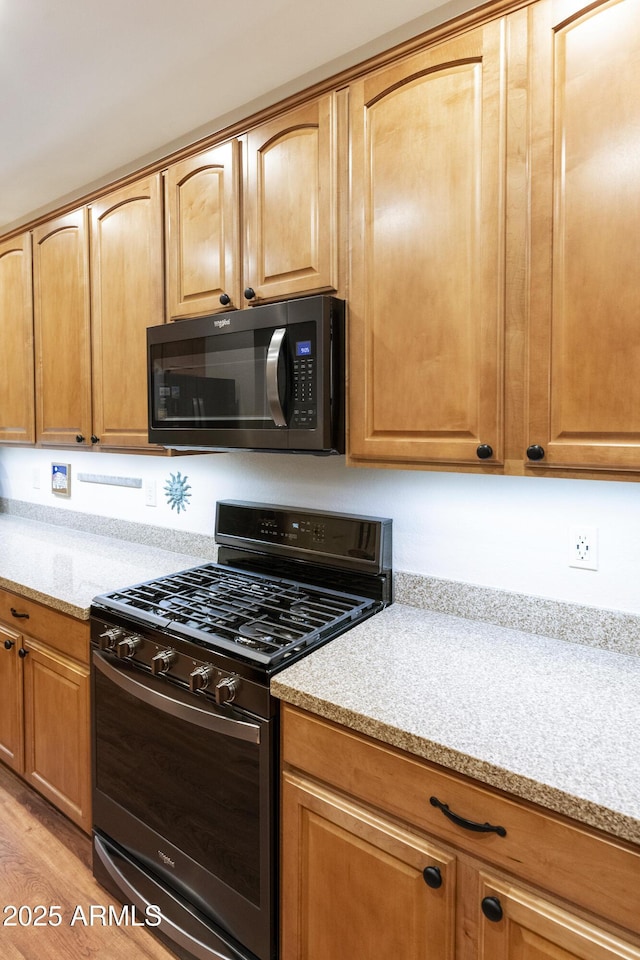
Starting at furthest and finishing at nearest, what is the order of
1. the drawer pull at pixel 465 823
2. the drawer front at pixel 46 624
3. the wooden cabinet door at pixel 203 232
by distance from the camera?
the drawer front at pixel 46 624, the wooden cabinet door at pixel 203 232, the drawer pull at pixel 465 823

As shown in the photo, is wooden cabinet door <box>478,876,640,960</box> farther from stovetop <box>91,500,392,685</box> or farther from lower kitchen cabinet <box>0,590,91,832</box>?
lower kitchen cabinet <box>0,590,91,832</box>

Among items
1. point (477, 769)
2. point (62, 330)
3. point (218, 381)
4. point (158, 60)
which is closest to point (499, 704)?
point (477, 769)

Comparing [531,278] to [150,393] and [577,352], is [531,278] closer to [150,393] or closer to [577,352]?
[577,352]

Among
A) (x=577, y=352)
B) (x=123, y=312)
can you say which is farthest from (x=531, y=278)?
(x=123, y=312)

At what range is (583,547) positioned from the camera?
1428 mm

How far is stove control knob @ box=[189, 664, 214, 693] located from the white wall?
0.68 meters

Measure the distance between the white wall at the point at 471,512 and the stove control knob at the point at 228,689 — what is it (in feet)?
2.18

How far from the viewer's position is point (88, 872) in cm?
180

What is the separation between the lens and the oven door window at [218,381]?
5.06ft

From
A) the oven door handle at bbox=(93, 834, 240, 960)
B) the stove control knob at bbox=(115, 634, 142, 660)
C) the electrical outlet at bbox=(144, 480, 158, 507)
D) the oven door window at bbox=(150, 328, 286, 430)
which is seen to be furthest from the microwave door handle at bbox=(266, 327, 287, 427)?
the oven door handle at bbox=(93, 834, 240, 960)

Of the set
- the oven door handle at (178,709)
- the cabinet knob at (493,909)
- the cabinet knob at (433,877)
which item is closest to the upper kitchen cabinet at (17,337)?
the oven door handle at (178,709)

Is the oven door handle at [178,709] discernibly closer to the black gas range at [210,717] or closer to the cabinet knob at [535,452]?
the black gas range at [210,717]

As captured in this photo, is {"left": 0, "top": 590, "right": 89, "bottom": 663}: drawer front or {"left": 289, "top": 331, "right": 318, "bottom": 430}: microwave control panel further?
{"left": 0, "top": 590, "right": 89, "bottom": 663}: drawer front

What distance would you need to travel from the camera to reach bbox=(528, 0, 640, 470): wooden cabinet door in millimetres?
1050
